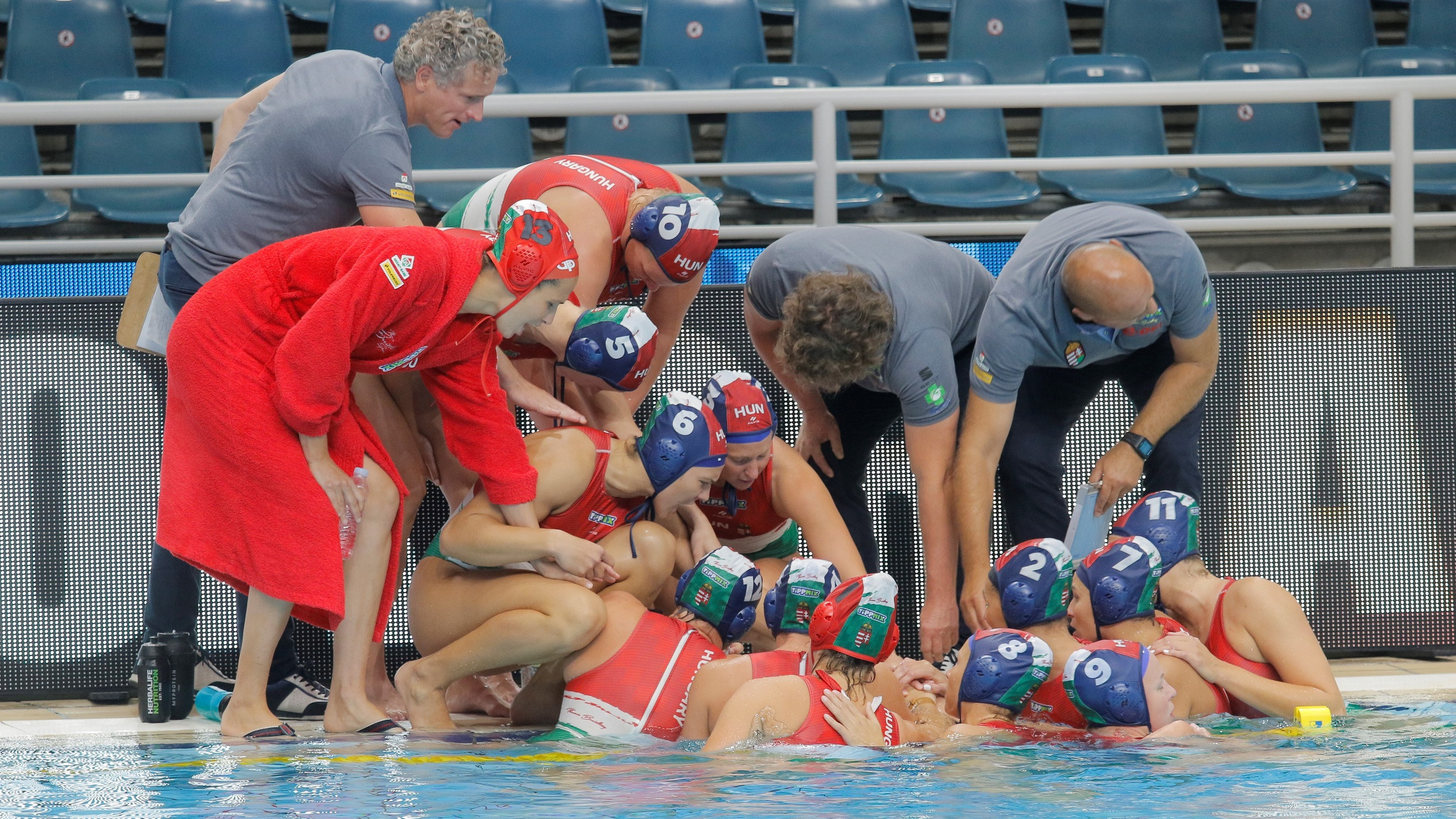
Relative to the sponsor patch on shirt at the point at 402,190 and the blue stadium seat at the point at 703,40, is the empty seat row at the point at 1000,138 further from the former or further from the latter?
the sponsor patch on shirt at the point at 402,190

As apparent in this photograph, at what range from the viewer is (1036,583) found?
4250mm

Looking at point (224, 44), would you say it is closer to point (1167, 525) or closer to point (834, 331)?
point (834, 331)

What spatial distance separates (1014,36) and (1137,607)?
17.0 ft

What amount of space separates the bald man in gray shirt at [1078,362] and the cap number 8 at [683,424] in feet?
3.14

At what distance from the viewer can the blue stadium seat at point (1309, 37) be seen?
8.83 meters

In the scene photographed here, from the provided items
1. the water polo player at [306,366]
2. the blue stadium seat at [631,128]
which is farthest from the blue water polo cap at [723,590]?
the blue stadium seat at [631,128]

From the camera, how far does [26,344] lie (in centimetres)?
504

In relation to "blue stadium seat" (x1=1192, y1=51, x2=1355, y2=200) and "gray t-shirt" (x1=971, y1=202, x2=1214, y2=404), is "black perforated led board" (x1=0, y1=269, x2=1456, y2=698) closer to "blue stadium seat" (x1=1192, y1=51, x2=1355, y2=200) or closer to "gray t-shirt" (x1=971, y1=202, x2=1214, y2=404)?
"gray t-shirt" (x1=971, y1=202, x2=1214, y2=404)

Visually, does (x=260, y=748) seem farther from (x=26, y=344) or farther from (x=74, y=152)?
(x=74, y=152)

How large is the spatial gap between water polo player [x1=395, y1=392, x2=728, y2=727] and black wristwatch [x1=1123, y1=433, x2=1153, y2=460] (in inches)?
59.5

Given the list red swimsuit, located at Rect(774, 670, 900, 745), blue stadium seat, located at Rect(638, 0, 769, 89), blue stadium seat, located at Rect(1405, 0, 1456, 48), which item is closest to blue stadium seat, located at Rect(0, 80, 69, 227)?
blue stadium seat, located at Rect(638, 0, 769, 89)

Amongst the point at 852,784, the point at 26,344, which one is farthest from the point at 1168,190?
the point at 26,344

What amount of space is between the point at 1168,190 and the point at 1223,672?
4.12 m

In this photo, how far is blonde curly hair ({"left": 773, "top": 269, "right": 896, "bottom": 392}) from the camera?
4258mm
